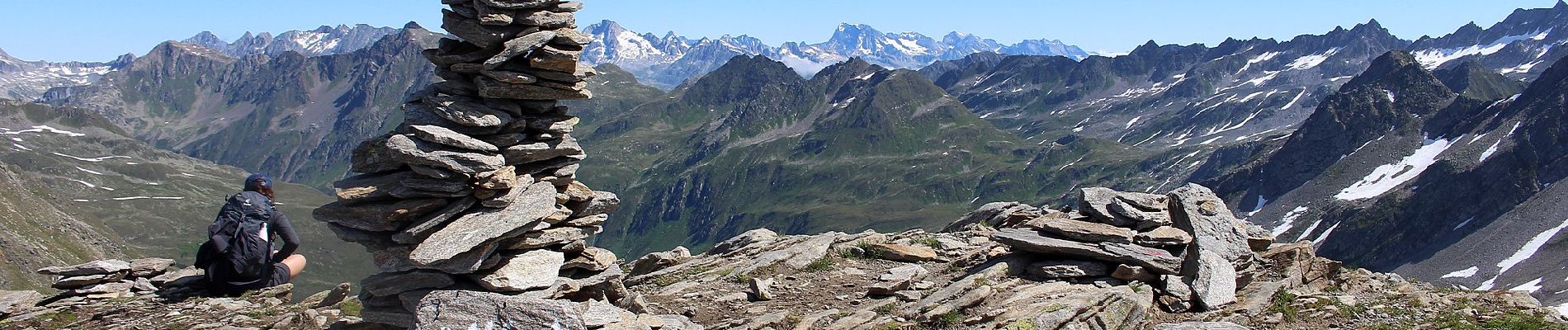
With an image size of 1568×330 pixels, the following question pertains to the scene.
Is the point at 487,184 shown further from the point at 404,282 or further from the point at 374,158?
the point at 404,282

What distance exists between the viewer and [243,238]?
21328 mm

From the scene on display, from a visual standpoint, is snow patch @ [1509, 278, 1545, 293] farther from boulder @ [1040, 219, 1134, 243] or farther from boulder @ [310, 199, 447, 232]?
boulder @ [310, 199, 447, 232]

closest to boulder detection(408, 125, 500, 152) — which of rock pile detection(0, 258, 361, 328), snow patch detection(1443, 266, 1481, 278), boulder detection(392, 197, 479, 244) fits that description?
boulder detection(392, 197, 479, 244)

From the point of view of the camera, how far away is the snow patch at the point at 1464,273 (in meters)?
193

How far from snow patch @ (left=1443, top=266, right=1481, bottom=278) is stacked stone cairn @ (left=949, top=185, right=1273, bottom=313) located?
211420 mm

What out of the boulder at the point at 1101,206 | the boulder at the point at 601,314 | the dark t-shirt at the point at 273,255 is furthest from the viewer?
the boulder at the point at 1101,206

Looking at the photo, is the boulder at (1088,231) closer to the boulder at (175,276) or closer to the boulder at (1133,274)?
the boulder at (1133,274)

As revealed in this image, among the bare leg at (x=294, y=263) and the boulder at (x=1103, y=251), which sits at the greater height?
the boulder at (x=1103, y=251)

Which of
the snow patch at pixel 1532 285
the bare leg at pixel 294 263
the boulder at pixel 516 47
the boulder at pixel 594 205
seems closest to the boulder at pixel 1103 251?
the boulder at pixel 594 205

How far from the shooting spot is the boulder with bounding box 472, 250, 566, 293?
1975 cm

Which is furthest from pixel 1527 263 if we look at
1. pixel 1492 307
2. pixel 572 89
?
pixel 572 89

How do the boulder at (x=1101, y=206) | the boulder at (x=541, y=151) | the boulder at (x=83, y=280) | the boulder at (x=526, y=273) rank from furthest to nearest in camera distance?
the boulder at (x=1101, y=206)
the boulder at (x=83, y=280)
the boulder at (x=541, y=151)
the boulder at (x=526, y=273)

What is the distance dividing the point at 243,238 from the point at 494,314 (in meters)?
9.95

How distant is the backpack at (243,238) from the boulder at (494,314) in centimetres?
805
